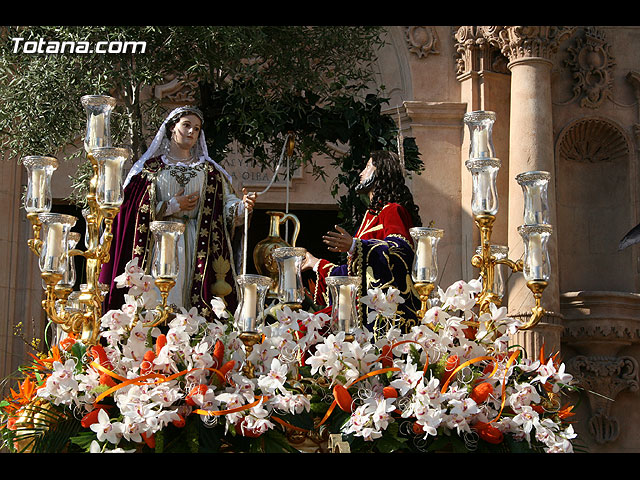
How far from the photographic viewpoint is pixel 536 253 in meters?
4.45

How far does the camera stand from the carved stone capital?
11.1 meters

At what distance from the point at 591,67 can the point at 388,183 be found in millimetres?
5606

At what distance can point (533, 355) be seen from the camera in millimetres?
10312

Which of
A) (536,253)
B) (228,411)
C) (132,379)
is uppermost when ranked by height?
(536,253)

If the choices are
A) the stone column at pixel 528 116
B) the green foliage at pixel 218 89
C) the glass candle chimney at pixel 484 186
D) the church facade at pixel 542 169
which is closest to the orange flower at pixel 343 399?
the glass candle chimney at pixel 484 186

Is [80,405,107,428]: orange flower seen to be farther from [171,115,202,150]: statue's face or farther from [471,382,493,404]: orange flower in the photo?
[171,115,202,150]: statue's face

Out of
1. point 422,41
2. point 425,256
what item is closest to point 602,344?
point 422,41

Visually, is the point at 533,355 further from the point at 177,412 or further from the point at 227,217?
the point at 177,412

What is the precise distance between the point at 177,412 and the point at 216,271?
2564 mm

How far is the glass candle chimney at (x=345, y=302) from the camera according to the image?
4230 mm

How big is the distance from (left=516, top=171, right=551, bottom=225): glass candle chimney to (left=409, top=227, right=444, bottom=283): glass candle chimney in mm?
377

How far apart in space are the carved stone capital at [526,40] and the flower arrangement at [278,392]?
23.8 feet

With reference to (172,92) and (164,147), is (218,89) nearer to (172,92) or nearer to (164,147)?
(164,147)
